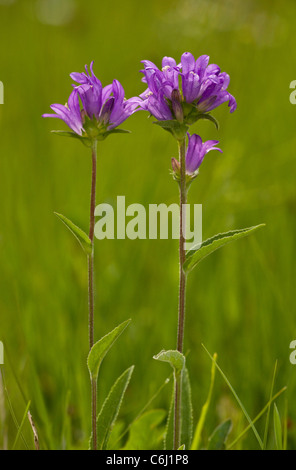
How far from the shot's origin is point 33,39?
3.66 metres

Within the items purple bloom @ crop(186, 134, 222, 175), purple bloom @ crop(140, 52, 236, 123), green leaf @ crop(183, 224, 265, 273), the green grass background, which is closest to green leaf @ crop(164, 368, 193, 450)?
the green grass background

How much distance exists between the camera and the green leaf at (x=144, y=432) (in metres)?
1.08

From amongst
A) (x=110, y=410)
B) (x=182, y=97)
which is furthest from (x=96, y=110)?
(x=110, y=410)

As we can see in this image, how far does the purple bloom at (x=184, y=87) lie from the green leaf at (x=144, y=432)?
58 cm

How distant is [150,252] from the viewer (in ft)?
6.11

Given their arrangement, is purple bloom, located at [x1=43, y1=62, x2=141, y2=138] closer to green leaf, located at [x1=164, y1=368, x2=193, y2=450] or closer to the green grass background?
the green grass background

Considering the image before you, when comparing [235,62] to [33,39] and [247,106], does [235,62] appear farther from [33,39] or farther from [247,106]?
[33,39]

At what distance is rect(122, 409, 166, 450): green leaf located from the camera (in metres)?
1.08

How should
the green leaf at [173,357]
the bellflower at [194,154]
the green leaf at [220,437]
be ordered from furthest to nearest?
the green leaf at [220,437] < the bellflower at [194,154] < the green leaf at [173,357]

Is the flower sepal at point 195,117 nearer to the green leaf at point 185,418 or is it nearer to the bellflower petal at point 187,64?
the bellflower petal at point 187,64

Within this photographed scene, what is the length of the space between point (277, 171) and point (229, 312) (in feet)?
2.90

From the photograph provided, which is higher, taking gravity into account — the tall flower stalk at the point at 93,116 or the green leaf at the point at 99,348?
the tall flower stalk at the point at 93,116

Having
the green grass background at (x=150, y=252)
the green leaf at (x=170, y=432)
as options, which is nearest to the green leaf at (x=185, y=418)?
the green leaf at (x=170, y=432)

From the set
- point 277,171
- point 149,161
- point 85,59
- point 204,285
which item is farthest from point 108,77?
point 204,285
